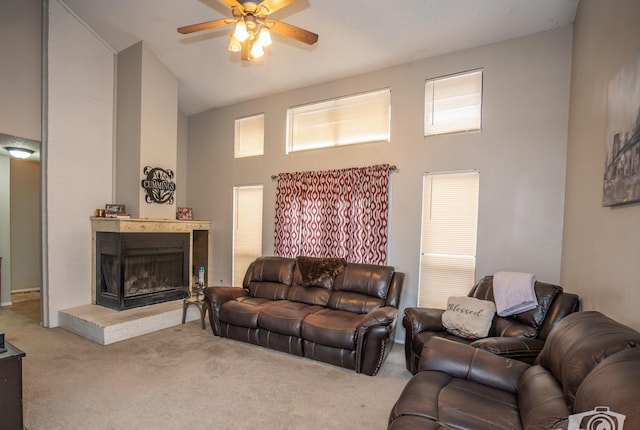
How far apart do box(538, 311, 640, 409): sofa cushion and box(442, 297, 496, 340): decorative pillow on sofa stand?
3.27 feet

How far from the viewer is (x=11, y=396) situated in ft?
6.02

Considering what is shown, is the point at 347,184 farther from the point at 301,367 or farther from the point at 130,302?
the point at 130,302

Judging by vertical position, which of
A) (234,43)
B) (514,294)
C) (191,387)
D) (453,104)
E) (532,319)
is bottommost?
(191,387)

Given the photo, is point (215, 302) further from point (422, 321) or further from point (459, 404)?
point (459, 404)

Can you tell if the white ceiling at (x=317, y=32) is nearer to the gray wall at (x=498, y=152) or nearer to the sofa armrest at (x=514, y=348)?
the gray wall at (x=498, y=152)

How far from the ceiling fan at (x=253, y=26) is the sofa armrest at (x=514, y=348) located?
278 cm

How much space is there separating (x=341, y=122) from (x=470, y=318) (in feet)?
9.75

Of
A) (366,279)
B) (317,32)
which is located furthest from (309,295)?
(317,32)

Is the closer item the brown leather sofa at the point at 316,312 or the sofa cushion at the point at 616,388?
the sofa cushion at the point at 616,388

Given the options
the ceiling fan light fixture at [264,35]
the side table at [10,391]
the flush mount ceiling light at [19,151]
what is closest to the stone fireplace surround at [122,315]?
the flush mount ceiling light at [19,151]

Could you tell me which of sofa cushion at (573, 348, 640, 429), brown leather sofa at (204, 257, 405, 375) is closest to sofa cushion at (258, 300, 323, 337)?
brown leather sofa at (204, 257, 405, 375)

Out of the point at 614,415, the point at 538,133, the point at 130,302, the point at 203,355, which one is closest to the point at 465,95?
the point at 538,133

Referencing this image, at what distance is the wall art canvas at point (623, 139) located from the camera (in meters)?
1.58

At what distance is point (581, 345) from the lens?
1428mm
